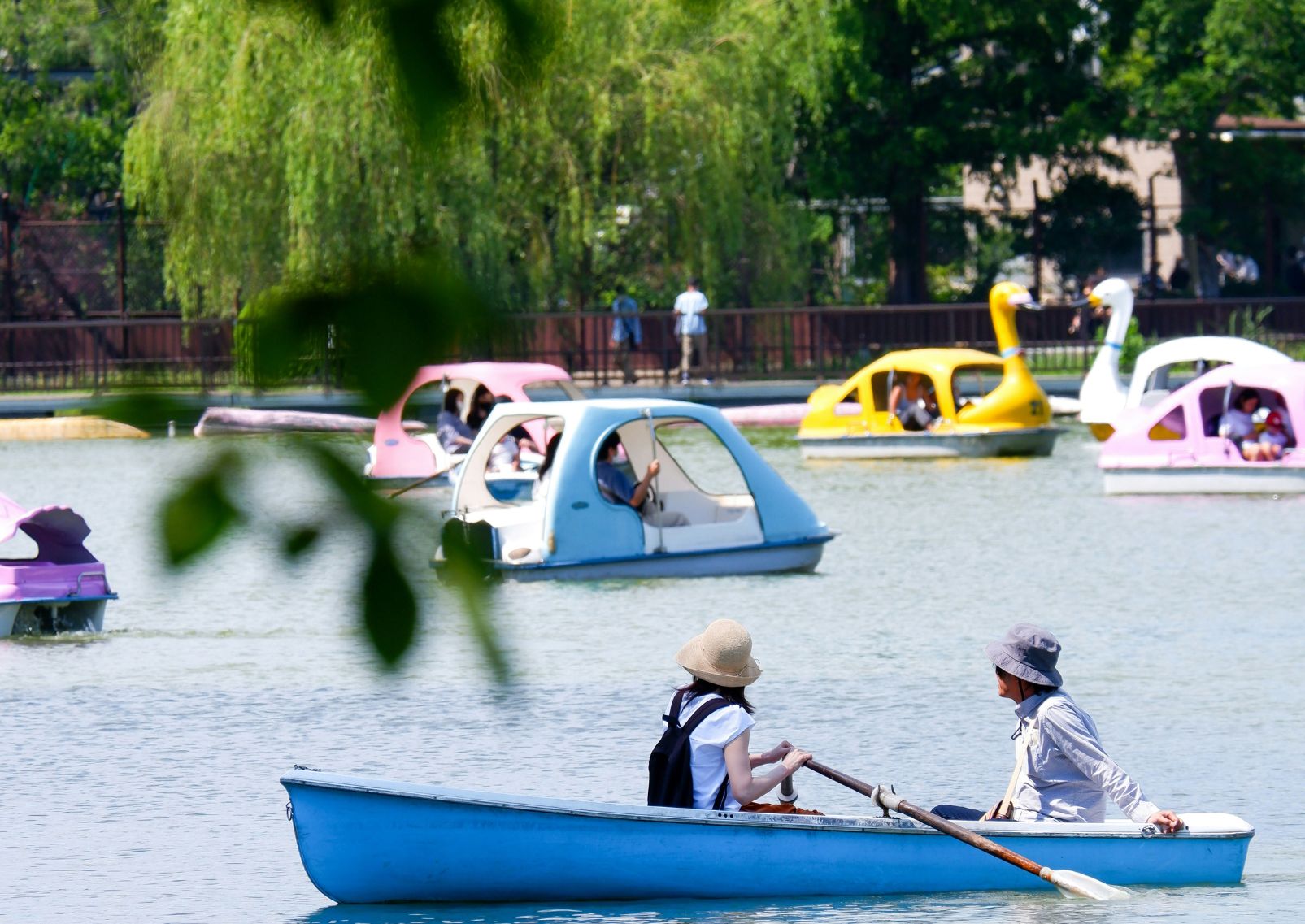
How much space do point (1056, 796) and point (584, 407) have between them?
29.2ft

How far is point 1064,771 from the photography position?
7605 millimetres

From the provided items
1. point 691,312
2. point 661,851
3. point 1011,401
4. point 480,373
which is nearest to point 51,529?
point 661,851

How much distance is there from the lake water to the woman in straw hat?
47cm

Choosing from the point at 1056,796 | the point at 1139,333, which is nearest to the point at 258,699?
the point at 1056,796

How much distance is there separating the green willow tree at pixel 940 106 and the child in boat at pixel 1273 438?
15.5m

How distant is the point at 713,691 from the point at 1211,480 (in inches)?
593

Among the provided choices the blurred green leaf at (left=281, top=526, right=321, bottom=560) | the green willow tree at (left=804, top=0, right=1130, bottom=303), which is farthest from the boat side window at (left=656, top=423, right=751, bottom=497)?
the blurred green leaf at (left=281, top=526, right=321, bottom=560)

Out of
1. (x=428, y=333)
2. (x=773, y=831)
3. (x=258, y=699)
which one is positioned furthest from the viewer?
(x=258, y=699)

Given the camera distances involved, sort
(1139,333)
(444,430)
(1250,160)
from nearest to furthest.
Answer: (444,430)
(1139,333)
(1250,160)

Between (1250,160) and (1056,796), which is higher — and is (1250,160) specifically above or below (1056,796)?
above

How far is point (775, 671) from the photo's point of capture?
12977 millimetres

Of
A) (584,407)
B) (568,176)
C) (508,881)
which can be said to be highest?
(568,176)

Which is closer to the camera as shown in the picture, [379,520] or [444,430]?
[379,520]

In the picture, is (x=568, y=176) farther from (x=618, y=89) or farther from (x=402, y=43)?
(x=402, y=43)
